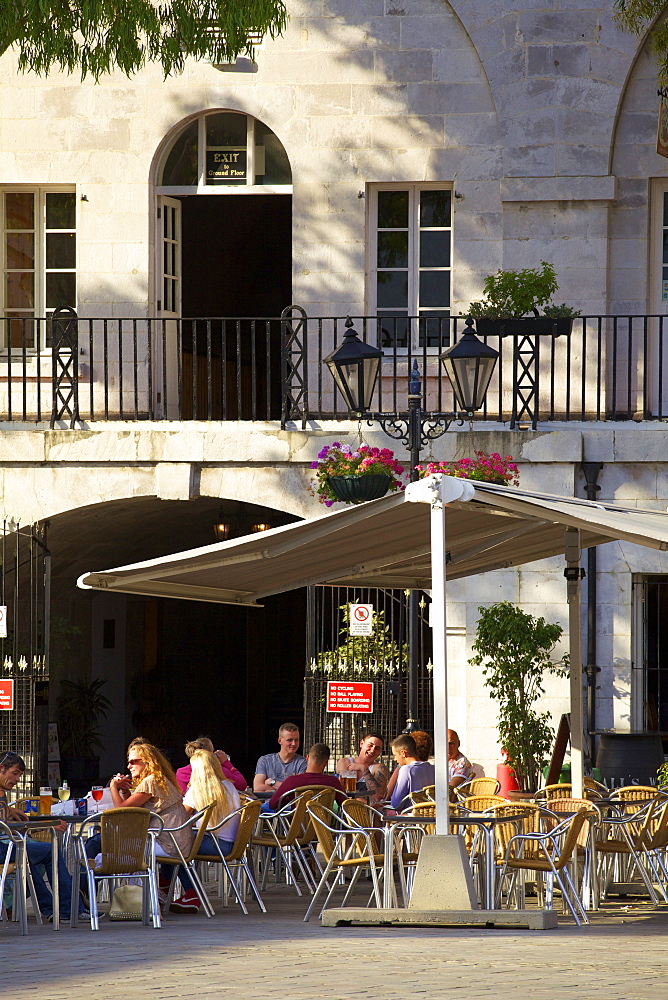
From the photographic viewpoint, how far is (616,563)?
1374 cm

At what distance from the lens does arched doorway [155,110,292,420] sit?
49.7ft

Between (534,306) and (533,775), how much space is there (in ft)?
13.5

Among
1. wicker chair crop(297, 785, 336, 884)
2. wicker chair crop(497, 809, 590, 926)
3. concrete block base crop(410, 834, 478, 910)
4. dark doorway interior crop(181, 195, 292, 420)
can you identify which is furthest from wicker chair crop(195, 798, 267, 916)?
dark doorway interior crop(181, 195, 292, 420)

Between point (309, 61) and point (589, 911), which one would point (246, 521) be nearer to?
point (309, 61)

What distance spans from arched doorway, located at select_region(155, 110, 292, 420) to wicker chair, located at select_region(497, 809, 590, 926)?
220 inches

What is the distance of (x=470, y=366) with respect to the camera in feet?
35.4

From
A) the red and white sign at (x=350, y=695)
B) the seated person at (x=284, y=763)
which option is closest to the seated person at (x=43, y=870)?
the seated person at (x=284, y=763)

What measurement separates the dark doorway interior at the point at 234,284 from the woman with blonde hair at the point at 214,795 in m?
7.62

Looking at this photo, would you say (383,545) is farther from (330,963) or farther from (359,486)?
(330,963)

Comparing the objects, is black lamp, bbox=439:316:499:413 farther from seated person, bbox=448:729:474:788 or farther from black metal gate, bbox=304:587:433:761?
black metal gate, bbox=304:587:433:761

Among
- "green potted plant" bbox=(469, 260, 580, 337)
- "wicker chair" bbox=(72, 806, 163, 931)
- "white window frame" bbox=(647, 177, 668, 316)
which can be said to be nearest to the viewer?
"wicker chair" bbox=(72, 806, 163, 931)

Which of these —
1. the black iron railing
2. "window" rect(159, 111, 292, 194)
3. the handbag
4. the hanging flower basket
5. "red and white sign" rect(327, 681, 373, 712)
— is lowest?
the handbag

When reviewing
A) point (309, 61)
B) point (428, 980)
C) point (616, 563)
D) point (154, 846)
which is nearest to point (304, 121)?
point (309, 61)

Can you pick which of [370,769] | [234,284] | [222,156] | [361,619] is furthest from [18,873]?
[234,284]
